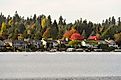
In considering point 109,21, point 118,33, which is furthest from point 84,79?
point 109,21

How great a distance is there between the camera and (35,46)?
11344 cm

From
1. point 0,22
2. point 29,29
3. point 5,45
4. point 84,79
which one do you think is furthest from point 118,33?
point 84,79

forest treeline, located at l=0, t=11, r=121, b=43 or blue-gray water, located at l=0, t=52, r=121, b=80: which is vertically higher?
forest treeline, located at l=0, t=11, r=121, b=43

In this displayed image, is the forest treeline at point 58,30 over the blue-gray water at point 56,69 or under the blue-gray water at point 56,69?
over

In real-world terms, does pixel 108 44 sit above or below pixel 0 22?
below

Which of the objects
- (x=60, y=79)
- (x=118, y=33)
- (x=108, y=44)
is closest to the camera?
(x=60, y=79)

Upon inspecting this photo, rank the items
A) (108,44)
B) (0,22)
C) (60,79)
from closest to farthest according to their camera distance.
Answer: (60,79) → (108,44) → (0,22)

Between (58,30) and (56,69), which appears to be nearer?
(56,69)

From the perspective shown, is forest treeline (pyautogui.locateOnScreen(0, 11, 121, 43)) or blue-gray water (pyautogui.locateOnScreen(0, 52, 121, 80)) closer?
blue-gray water (pyautogui.locateOnScreen(0, 52, 121, 80))

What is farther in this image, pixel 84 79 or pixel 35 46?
pixel 35 46

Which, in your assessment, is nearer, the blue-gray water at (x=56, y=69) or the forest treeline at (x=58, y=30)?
the blue-gray water at (x=56, y=69)

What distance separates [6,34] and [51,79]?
113251 millimetres

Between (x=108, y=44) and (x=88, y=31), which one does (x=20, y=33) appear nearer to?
(x=88, y=31)

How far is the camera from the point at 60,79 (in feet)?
120
